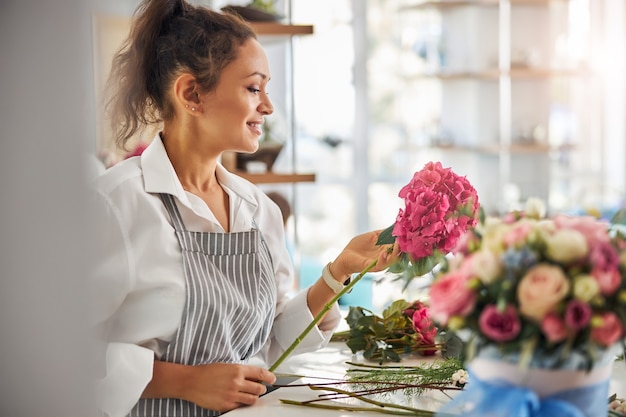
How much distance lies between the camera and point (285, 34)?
9.99 ft

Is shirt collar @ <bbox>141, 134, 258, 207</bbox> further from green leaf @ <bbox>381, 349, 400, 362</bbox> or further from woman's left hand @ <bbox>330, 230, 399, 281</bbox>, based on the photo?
green leaf @ <bbox>381, 349, 400, 362</bbox>

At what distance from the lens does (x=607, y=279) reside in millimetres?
770

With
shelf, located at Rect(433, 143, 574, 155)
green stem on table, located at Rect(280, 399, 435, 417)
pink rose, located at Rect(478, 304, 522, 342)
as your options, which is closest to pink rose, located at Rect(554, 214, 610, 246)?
pink rose, located at Rect(478, 304, 522, 342)

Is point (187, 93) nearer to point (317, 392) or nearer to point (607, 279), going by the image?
point (317, 392)

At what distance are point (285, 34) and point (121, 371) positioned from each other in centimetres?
206

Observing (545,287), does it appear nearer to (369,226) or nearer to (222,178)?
(222,178)

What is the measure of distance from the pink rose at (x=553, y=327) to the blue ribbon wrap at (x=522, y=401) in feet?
0.27

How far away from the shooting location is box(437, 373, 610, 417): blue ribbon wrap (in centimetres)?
81

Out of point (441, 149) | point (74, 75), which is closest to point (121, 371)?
point (74, 75)

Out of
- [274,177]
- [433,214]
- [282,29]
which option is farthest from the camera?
[274,177]

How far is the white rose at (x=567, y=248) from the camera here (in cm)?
78

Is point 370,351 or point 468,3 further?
point 468,3

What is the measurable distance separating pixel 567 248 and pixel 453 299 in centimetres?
12

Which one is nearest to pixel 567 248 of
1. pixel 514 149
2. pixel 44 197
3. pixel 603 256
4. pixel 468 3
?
pixel 603 256
